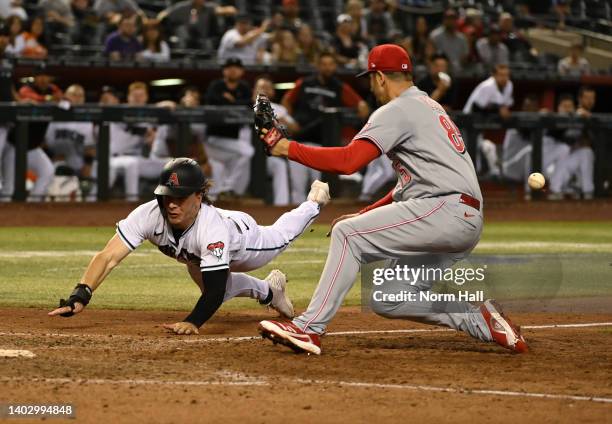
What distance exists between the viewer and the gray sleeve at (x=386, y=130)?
595cm

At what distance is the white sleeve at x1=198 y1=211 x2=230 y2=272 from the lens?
6.53 metres

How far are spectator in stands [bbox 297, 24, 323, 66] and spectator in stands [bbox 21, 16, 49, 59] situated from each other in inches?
156

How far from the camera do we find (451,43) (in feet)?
64.4

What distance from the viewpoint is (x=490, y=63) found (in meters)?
20.0

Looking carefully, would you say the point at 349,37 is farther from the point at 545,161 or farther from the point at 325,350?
the point at 325,350

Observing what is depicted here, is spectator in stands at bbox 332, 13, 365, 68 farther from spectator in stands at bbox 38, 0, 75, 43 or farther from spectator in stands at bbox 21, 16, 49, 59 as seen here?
spectator in stands at bbox 21, 16, 49, 59

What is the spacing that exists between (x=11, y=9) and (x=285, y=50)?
13.3 feet

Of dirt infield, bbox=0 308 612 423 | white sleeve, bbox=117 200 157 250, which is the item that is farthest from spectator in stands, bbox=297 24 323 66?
white sleeve, bbox=117 200 157 250

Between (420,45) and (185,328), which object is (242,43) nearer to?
(420,45)

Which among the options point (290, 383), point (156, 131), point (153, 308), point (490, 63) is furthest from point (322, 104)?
point (290, 383)

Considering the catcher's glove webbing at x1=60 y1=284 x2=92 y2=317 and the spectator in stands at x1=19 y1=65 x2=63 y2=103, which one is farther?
the spectator in stands at x1=19 y1=65 x2=63 y2=103

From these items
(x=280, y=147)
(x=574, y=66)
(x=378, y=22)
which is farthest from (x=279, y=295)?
(x=574, y=66)

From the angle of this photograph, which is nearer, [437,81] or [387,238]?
[387,238]

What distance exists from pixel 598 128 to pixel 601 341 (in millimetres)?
11507
